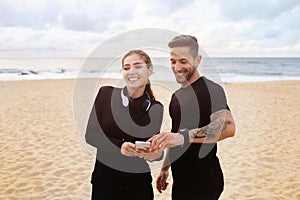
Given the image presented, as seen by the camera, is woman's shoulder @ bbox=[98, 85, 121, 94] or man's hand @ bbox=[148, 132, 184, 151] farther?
woman's shoulder @ bbox=[98, 85, 121, 94]

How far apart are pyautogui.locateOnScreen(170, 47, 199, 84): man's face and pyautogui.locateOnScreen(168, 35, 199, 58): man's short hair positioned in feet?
0.06

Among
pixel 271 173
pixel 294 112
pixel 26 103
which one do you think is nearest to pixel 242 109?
pixel 294 112

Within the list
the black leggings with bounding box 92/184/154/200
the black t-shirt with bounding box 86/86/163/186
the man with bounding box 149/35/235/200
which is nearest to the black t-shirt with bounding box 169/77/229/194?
the man with bounding box 149/35/235/200

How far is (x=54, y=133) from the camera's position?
27.6 feet

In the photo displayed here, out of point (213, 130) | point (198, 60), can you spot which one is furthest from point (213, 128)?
point (198, 60)

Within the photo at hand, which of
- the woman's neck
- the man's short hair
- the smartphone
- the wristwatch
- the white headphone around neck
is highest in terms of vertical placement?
the man's short hair

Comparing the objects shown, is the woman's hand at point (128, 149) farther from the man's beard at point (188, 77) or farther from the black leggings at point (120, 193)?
the man's beard at point (188, 77)

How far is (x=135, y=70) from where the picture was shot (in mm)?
2035

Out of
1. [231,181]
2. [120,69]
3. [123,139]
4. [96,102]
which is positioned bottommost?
[231,181]

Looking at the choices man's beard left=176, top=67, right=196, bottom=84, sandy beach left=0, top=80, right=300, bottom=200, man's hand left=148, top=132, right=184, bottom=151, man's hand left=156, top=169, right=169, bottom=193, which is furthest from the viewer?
sandy beach left=0, top=80, right=300, bottom=200

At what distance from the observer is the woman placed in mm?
2066

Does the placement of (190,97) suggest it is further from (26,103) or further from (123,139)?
(26,103)

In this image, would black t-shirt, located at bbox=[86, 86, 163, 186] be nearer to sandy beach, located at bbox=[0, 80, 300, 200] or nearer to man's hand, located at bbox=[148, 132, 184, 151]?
man's hand, located at bbox=[148, 132, 184, 151]

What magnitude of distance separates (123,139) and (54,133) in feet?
22.0
